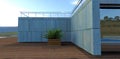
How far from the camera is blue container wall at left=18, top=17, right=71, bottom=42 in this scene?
2781 centimetres

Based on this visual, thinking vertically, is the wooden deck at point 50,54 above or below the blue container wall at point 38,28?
below

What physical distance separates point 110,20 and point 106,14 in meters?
0.92

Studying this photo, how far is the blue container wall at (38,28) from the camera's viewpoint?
2781 centimetres

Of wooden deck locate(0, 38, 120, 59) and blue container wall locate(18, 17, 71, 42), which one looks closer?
wooden deck locate(0, 38, 120, 59)

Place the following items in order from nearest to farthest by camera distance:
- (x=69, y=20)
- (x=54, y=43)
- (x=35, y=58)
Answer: (x=35, y=58), (x=54, y=43), (x=69, y=20)

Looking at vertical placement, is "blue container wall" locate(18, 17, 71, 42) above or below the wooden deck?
above

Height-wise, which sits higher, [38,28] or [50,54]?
[38,28]

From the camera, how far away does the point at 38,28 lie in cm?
2809

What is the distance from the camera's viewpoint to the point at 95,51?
43.7ft

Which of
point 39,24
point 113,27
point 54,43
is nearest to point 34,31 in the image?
point 39,24

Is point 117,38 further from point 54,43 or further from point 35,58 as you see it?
point 35,58

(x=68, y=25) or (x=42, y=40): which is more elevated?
(x=68, y=25)

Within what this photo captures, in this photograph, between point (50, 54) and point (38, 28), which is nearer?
point (50, 54)

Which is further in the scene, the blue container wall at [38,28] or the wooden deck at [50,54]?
the blue container wall at [38,28]
